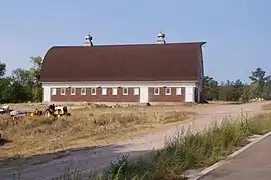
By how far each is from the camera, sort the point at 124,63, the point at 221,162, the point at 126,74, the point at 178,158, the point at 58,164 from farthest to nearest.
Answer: the point at 124,63, the point at 126,74, the point at 58,164, the point at 221,162, the point at 178,158

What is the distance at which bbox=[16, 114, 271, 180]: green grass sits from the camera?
9845mm

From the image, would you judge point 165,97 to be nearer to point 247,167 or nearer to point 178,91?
point 178,91

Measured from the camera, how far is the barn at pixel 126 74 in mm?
70250

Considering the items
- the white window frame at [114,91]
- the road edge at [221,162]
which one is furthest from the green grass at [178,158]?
the white window frame at [114,91]

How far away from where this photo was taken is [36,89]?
97688mm

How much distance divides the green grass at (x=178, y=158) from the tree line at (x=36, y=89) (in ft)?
243

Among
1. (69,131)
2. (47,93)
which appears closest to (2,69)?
(47,93)

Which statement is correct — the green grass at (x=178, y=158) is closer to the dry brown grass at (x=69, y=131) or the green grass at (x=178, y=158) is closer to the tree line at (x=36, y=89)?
the dry brown grass at (x=69, y=131)

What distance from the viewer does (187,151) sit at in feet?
42.3

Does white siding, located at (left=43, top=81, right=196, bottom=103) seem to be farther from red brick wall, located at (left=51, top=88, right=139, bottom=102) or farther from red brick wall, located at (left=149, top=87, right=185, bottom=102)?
red brick wall, located at (left=51, top=88, right=139, bottom=102)

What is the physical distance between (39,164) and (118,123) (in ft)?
61.8

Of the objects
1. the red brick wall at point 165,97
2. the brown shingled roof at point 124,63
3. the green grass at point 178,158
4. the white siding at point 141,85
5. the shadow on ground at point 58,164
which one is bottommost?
the shadow on ground at point 58,164

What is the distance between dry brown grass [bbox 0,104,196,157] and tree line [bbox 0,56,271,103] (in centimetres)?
5223

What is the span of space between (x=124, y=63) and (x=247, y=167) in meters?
62.5
